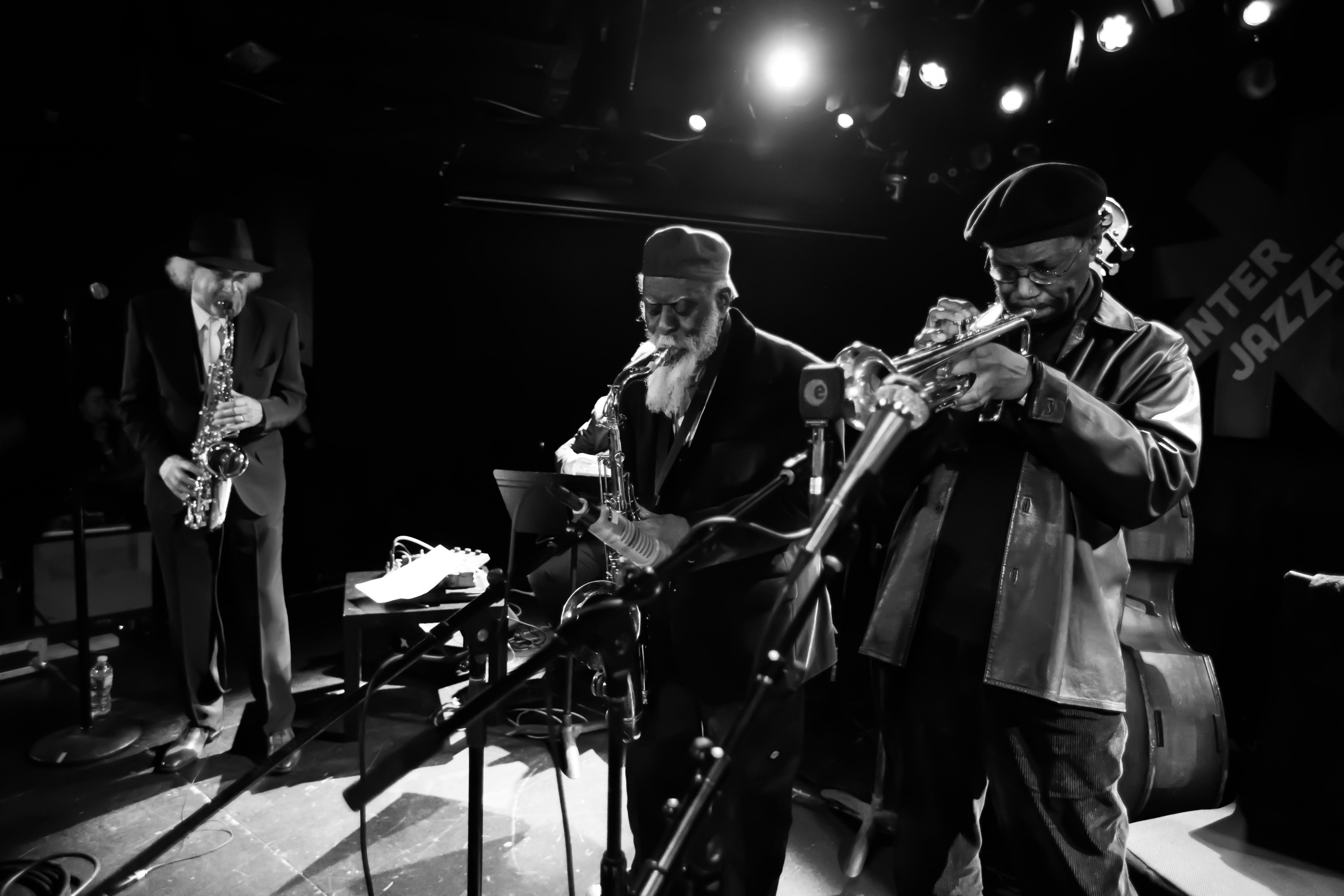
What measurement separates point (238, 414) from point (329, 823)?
1.82 meters

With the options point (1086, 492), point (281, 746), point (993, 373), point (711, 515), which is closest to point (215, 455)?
point (281, 746)

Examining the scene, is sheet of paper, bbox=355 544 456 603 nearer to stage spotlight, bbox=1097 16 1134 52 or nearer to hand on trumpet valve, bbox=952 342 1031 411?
hand on trumpet valve, bbox=952 342 1031 411

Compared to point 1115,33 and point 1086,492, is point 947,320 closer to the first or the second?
point 1086,492

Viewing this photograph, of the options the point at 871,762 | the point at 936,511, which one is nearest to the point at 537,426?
the point at 871,762

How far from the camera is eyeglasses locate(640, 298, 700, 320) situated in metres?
2.59

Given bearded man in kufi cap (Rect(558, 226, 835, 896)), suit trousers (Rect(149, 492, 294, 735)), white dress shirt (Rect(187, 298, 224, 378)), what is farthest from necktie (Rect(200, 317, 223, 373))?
bearded man in kufi cap (Rect(558, 226, 835, 896))

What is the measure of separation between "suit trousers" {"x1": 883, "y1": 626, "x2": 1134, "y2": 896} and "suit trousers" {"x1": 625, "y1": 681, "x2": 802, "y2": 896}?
0.38m

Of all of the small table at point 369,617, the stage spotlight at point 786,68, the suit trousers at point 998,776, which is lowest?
the small table at point 369,617

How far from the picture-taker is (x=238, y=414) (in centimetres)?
376

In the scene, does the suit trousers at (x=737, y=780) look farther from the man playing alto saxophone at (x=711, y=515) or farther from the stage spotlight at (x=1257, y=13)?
the stage spotlight at (x=1257, y=13)

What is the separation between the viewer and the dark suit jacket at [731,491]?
2338 mm

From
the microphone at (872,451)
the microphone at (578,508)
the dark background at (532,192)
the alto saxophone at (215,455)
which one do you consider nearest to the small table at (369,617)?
the alto saxophone at (215,455)

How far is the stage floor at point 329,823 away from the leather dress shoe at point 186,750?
47mm

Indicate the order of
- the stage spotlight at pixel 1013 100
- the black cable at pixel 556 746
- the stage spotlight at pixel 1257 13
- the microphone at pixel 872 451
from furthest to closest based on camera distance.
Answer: the stage spotlight at pixel 1013 100 < the stage spotlight at pixel 1257 13 < the black cable at pixel 556 746 < the microphone at pixel 872 451
